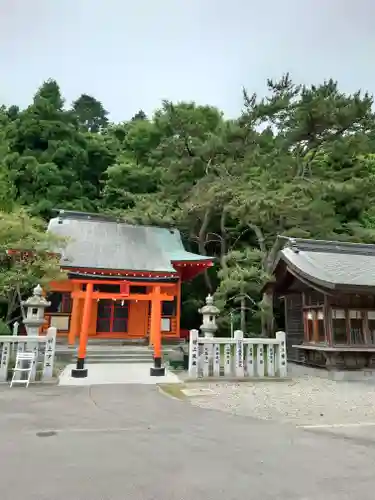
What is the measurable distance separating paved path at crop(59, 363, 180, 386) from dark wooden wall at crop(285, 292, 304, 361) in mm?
4885

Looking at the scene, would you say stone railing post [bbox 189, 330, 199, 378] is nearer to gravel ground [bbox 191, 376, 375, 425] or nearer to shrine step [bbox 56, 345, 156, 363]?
gravel ground [bbox 191, 376, 375, 425]

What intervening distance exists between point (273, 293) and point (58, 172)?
16.9 metres

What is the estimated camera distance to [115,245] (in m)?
17.1

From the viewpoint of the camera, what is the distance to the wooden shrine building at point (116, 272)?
1417cm

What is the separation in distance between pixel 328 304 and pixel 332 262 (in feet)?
6.57

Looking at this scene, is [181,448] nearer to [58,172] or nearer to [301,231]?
[301,231]

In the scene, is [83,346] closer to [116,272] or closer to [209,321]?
[209,321]

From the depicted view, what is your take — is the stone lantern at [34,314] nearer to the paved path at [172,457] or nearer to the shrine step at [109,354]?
the shrine step at [109,354]

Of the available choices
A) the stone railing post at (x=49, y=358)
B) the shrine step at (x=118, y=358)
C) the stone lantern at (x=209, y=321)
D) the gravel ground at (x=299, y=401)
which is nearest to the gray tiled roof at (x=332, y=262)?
the gravel ground at (x=299, y=401)

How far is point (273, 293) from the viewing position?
1421 centimetres

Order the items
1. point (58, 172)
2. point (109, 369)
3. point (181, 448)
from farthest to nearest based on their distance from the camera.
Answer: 1. point (58, 172)
2. point (109, 369)
3. point (181, 448)

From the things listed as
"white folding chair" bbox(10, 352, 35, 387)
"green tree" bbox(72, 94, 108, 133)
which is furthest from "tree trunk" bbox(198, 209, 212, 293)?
"green tree" bbox(72, 94, 108, 133)

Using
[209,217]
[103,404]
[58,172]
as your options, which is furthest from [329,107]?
[58,172]

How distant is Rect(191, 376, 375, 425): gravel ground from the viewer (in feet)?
20.6
